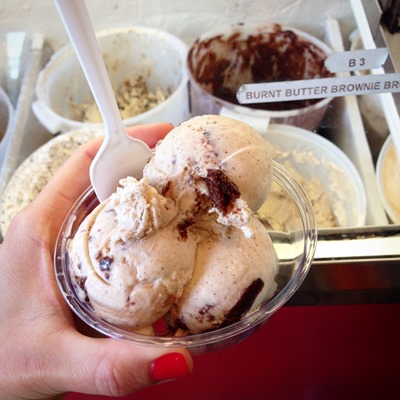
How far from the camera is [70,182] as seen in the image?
3.95 feet

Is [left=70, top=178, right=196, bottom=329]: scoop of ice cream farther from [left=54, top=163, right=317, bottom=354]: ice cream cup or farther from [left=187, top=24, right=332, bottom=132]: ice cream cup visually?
[left=187, top=24, right=332, bottom=132]: ice cream cup

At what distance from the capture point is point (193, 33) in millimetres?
1870

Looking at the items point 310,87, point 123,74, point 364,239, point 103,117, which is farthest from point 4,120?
point 364,239

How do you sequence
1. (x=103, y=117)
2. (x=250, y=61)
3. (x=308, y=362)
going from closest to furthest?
(x=103, y=117)
(x=308, y=362)
(x=250, y=61)

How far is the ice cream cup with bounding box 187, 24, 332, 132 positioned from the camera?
1.66 metres

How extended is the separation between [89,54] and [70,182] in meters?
0.44

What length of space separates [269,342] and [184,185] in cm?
66

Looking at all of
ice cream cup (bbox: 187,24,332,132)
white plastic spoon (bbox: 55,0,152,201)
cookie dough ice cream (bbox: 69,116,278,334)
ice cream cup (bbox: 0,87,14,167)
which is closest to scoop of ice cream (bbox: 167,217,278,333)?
cookie dough ice cream (bbox: 69,116,278,334)

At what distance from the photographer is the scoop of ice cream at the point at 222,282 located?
853 millimetres

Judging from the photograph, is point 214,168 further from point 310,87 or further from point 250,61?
point 250,61

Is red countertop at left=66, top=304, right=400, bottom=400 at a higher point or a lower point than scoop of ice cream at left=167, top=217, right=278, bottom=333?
lower

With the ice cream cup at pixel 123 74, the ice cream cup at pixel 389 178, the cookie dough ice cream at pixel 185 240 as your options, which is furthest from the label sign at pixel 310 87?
the ice cream cup at pixel 123 74

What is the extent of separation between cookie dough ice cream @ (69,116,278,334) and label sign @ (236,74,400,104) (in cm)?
14

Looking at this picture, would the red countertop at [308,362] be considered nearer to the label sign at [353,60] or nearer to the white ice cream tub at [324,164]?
the white ice cream tub at [324,164]
